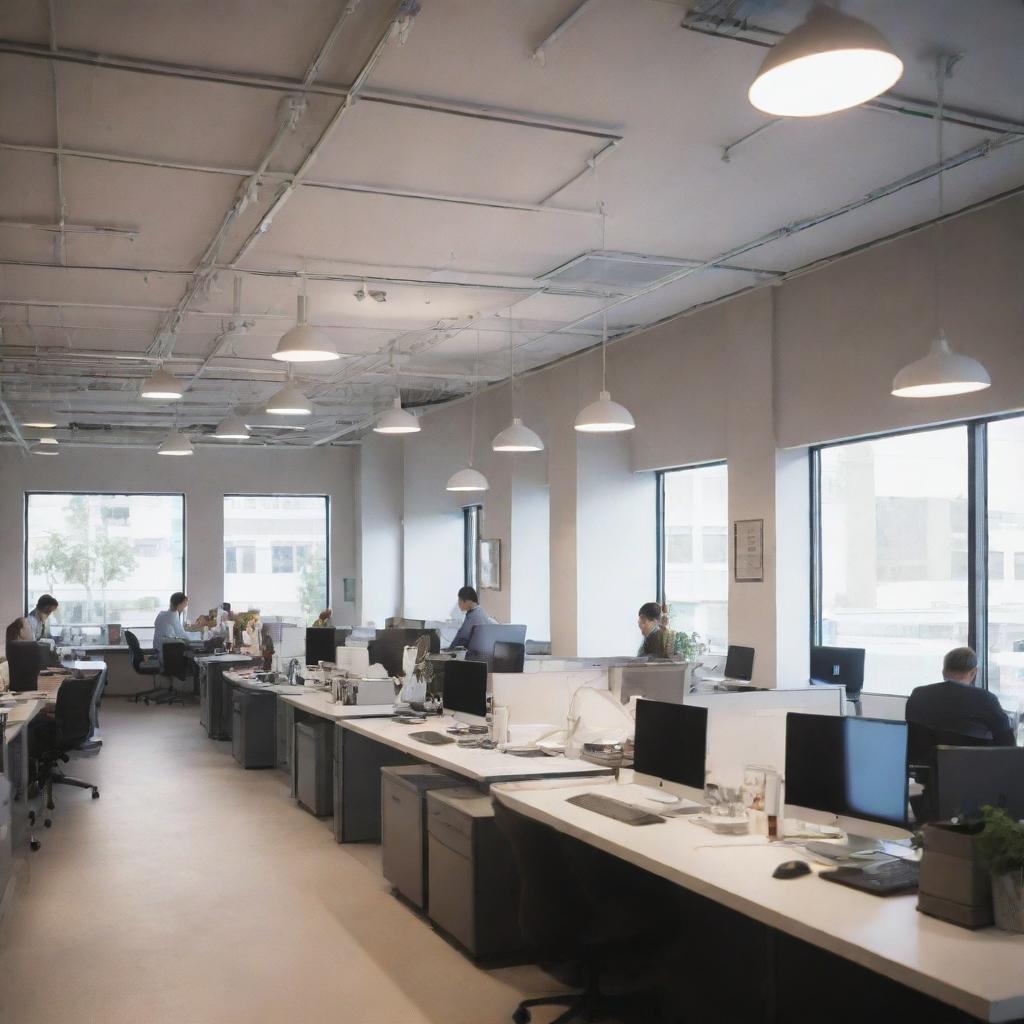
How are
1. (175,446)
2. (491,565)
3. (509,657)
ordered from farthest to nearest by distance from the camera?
(491,565)
(175,446)
(509,657)

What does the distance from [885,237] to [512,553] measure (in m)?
5.94

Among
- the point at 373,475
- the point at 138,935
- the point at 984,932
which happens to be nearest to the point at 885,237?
the point at 984,932

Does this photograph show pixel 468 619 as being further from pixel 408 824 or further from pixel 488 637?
pixel 408 824

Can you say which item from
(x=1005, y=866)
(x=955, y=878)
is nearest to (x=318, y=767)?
(x=955, y=878)

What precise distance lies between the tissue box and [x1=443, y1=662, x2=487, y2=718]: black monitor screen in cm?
370

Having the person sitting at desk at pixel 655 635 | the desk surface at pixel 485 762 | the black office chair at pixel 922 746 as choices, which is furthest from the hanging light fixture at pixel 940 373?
the person sitting at desk at pixel 655 635

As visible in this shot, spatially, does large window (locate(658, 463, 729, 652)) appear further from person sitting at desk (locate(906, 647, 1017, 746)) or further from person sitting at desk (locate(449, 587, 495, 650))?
person sitting at desk (locate(906, 647, 1017, 746))

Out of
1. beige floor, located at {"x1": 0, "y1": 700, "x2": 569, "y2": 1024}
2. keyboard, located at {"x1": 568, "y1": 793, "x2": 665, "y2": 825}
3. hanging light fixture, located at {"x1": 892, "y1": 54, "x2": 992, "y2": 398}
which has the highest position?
hanging light fixture, located at {"x1": 892, "y1": 54, "x2": 992, "y2": 398}

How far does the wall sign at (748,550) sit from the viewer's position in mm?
8328

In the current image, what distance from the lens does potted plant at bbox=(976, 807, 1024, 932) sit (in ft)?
8.98

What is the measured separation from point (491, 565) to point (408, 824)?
739cm

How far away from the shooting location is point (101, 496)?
16.0 meters

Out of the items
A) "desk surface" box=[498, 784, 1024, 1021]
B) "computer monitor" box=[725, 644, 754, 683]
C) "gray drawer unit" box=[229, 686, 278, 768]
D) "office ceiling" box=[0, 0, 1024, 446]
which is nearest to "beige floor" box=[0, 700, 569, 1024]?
"desk surface" box=[498, 784, 1024, 1021]

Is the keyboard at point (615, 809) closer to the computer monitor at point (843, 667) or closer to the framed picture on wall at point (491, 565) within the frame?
the computer monitor at point (843, 667)
